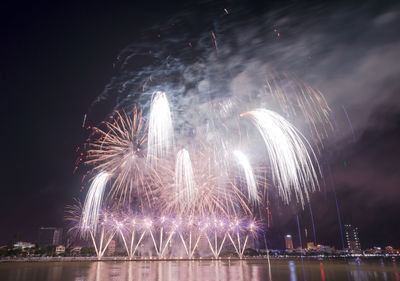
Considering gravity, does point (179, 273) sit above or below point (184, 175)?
below

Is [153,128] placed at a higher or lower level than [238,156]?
higher

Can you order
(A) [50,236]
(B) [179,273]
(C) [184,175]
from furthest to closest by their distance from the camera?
(A) [50,236] < (C) [184,175] < (B) [179,273]

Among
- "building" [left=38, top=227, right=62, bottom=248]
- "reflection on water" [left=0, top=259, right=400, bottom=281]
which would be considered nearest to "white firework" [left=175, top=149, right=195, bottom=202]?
"reflection on water" [left=0, top=259, right=400, bottom=281]

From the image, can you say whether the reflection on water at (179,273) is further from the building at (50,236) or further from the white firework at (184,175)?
the building at (50,236)

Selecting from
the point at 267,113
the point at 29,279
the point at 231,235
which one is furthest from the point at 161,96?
the point at 231,235

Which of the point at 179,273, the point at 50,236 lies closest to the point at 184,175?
the point at 179,273

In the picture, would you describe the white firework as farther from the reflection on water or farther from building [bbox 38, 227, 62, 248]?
building [bbox 38, 227, 62, 248]

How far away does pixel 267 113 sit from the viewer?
2744cm

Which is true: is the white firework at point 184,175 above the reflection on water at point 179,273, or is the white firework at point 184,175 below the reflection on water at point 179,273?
above

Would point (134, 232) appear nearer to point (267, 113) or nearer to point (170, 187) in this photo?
point (170, 187)

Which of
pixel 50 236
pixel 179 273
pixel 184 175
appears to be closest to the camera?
pixel 179 273

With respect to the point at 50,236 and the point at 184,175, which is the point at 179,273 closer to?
the point at 184,175

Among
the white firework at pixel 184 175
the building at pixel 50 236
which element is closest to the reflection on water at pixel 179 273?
the white firework at pixel 184 175

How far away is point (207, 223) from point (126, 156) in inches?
1499
